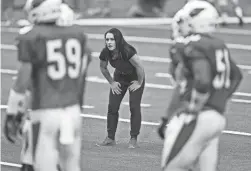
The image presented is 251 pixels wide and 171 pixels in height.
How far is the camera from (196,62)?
8.09 meters

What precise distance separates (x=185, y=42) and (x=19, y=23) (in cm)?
1994

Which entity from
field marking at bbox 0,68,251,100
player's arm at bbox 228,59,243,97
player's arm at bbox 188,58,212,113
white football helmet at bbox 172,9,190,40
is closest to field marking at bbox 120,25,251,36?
field marking at bbox 0,68,251,100

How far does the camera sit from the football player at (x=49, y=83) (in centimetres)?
807

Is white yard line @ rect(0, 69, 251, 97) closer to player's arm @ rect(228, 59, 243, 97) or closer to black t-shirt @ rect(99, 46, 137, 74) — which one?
black t-shirt @ rect(99, 46, 137, 74)

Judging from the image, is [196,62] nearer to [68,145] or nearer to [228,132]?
[68,145]

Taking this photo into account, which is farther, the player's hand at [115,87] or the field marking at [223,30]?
the field marking at [223,30]

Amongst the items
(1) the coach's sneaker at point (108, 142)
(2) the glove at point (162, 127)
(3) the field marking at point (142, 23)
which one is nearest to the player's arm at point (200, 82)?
(2) the glove at point (162, 127)

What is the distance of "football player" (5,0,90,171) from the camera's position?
8070 millimetres

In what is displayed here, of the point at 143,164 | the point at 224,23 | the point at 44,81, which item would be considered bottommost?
the point at 143,164

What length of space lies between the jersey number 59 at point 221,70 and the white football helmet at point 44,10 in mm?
1431

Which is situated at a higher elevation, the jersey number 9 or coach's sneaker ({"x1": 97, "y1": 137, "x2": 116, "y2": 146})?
the jersey number 9

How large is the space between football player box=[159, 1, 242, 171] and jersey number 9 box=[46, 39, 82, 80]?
0.88m

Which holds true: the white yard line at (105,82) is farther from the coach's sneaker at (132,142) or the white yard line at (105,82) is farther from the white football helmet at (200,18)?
the white football helmet at (200,18)

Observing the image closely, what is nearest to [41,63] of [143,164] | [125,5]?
[143,164]
